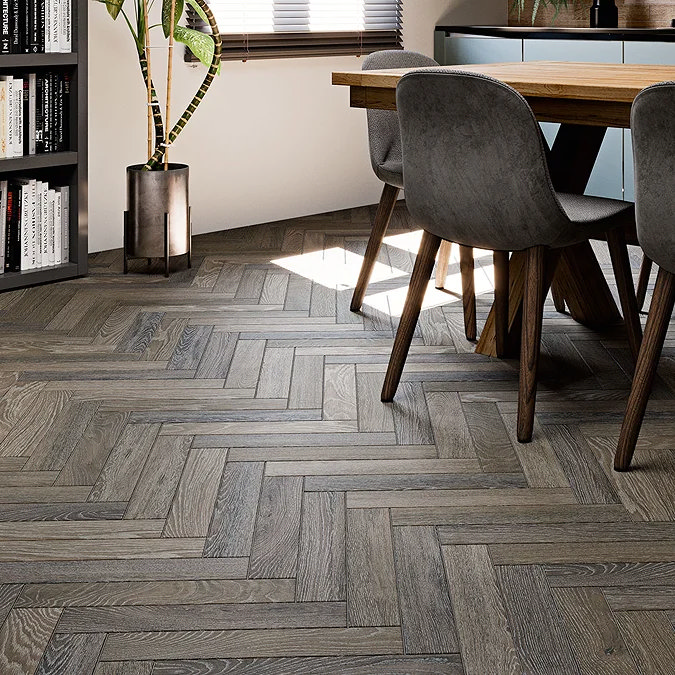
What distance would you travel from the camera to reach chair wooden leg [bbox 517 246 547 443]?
7.38 ft

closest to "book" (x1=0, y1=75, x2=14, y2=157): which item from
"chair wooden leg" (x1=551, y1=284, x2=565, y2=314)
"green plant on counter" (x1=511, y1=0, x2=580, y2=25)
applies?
"chair wooden leg" (x1=551, y1=284, x2=565, y2=314)

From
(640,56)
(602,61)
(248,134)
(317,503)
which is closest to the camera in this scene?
(317,503)

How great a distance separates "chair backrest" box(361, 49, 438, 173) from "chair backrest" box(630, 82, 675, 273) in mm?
1268

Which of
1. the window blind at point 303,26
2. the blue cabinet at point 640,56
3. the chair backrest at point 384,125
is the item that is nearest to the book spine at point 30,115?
the window blind at point 303,26

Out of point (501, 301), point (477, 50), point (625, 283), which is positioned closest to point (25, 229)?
point (501, 301)

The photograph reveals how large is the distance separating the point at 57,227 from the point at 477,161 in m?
1.91

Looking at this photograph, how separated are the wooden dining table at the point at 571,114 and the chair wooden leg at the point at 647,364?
0.43m

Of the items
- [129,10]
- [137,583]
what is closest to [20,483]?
[137,583]

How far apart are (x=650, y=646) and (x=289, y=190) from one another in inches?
142

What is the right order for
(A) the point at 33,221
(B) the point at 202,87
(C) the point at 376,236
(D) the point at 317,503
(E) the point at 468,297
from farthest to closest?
(B) the point at 202,87
(A) the point at 33,221
(C) the point at 376,236
(E) the point at 468,297
(D) the point at 317,503

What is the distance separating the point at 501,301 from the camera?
2756mm

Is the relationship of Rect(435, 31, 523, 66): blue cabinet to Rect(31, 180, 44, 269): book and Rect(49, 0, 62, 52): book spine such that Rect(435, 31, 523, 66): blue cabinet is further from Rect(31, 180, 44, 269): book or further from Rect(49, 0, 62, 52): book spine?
Rect(31, 180, 44, 269): book

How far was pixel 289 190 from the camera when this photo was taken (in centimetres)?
483

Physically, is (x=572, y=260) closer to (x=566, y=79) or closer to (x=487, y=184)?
(x=566, y=79)
